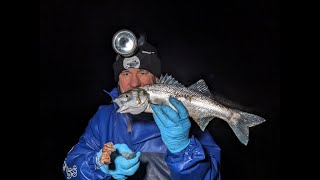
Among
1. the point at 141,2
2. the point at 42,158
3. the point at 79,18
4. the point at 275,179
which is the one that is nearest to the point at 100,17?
the point at 79,18

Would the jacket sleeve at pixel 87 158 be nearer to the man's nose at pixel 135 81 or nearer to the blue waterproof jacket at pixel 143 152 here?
the blue waterproof jacket at pixel 143 152

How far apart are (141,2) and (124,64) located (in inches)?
74.3

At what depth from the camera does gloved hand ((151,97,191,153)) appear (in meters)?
1.37

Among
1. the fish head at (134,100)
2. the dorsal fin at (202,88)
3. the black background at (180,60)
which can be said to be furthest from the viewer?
the black background at (180,60)

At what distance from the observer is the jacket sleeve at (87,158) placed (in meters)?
1.45

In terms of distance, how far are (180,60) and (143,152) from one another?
2172 millimetres

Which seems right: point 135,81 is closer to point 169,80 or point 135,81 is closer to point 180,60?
point 169,80

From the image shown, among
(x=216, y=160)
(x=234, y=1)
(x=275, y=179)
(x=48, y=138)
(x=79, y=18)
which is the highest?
(x=234, y=1)

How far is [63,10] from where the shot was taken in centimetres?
316

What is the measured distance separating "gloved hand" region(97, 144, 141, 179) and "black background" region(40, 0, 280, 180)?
199 centimetres

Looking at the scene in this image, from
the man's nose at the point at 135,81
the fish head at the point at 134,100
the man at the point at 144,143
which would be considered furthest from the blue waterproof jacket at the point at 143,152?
the fish head at the point at 134,100

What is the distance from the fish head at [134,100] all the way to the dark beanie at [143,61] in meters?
0.33

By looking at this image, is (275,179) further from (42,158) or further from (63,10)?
(63,10)

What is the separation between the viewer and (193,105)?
1409 millimetres
